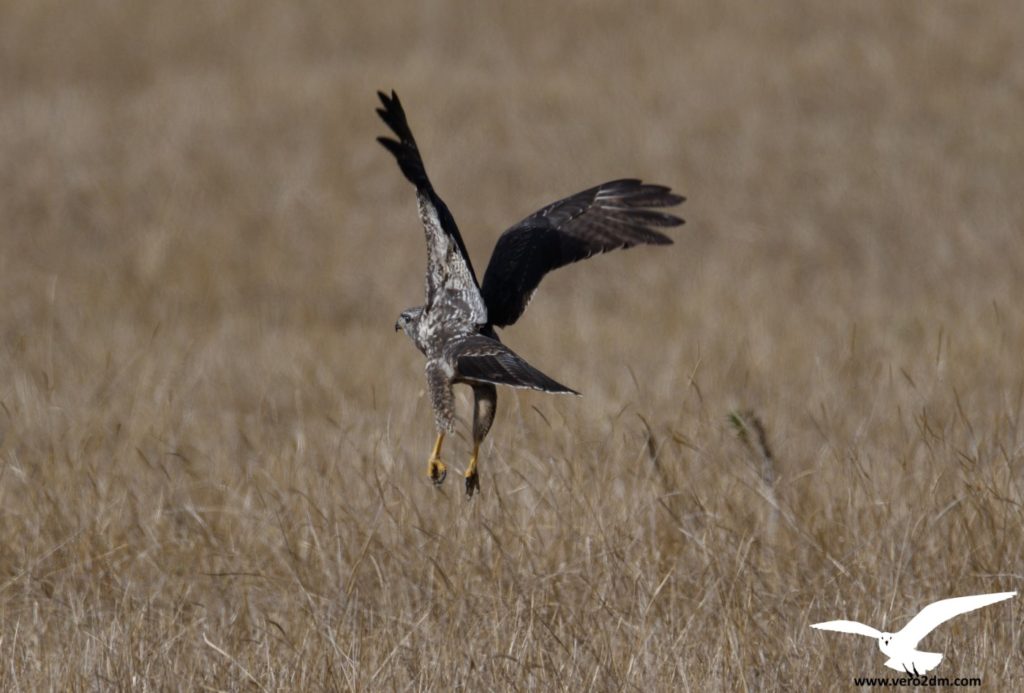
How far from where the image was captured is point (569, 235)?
14.9ft

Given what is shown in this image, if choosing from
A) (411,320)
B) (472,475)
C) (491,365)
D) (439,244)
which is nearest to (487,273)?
(411,320)

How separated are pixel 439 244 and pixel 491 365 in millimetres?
488

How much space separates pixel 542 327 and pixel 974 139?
7.55m

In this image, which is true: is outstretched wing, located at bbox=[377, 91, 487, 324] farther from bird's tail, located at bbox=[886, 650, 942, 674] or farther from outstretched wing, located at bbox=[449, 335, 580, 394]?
bird's tail, located at bbox=[886, 650, 942, 674]

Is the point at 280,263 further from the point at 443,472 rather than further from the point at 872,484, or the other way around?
the point at 443,472

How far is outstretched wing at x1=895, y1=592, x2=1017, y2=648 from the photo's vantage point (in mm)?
3957

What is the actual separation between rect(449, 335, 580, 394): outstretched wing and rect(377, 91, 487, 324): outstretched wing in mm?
159

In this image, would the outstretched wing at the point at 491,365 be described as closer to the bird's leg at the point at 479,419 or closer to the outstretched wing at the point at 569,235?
the bird's leg at the point at 479,419

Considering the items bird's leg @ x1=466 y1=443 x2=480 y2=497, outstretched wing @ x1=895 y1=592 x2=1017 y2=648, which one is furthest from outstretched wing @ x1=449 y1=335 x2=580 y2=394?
outstretched wing @ x1=895 y1=592 x2=1017 y2=648

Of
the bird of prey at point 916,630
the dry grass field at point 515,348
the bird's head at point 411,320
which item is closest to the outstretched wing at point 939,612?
the bird of prey at point 916,630

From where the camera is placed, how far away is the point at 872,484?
5.58 meters

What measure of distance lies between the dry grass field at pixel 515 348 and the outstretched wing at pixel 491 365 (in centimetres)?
120

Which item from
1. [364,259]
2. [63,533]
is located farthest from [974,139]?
[63,533]

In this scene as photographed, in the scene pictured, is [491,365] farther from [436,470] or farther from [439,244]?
[439,244]
